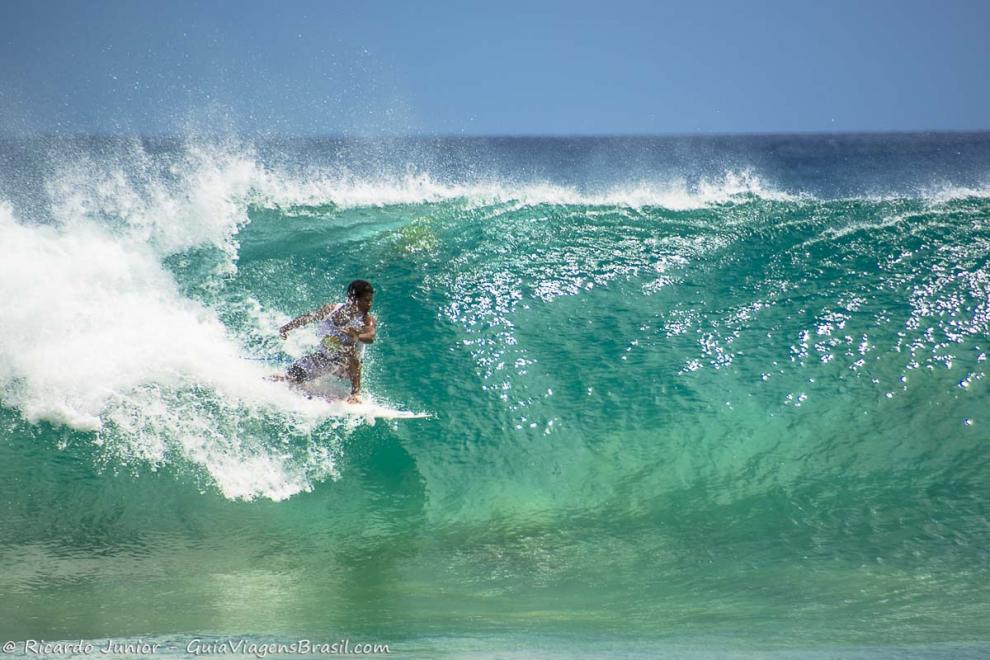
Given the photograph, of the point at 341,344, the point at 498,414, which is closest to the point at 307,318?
the point at 341,344

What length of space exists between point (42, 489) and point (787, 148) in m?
50.4

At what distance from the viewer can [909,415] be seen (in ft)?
24.1

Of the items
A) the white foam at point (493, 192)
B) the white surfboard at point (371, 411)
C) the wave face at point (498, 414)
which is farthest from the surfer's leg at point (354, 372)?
the white foam at point (493, 192)

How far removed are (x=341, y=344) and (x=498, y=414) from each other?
134 centimetres

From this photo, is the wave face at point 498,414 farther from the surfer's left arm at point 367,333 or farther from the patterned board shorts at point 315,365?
the surfer's left arm at point 367,333

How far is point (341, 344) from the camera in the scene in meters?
6.93

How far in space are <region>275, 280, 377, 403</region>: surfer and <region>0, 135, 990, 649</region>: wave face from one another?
259 mm

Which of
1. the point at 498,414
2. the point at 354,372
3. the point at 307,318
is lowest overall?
the point at 498,414

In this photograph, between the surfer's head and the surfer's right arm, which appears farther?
the surfer's right arm

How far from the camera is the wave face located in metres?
5.16

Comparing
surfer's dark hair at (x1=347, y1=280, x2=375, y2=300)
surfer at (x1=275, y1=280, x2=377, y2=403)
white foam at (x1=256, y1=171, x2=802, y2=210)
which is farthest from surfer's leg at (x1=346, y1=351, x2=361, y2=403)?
white foam at (x1=256, y1=171, x2=802, y2=210)

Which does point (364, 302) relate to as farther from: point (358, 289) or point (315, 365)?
point (315, 365)

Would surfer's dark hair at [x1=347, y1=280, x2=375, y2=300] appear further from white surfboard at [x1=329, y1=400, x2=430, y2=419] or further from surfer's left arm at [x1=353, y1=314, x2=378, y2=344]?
white surfboard at [x1=329, y1=400, x2=430, y2=419]

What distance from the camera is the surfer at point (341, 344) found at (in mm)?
6898
